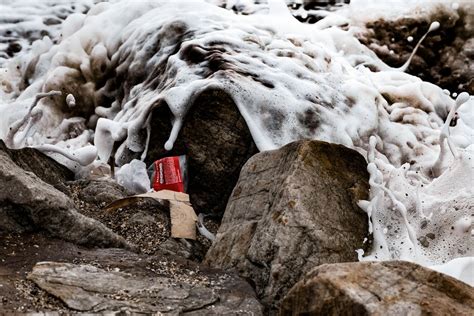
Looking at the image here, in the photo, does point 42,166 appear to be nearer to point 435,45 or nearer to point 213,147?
point 213,147

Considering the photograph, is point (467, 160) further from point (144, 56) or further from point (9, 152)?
point (144, 56)

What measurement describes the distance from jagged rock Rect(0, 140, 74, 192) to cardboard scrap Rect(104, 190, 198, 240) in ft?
1.35

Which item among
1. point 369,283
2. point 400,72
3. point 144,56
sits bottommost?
point 400,72

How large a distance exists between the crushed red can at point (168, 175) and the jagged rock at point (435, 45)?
405 cm

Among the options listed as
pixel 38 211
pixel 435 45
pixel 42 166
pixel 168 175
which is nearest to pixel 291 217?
pixel 38 211

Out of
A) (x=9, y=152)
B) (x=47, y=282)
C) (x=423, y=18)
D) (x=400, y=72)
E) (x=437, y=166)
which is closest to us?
(x=47, y=282)

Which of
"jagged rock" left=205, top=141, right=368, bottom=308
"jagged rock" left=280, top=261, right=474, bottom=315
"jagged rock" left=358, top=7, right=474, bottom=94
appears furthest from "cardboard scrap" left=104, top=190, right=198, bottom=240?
"jagged rock" left=358, top=7, right=474, bottom=94

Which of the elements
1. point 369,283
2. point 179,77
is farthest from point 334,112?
point 369,283

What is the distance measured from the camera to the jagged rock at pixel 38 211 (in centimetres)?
326

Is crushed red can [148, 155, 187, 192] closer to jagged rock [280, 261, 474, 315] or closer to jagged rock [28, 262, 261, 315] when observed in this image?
jagged rock [28, 262, 261, 315]

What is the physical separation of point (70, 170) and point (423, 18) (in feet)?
17.6

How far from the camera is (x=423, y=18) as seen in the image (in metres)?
8.27

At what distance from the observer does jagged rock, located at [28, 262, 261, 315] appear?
2.67 meters

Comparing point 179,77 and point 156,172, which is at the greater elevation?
point 179,77
